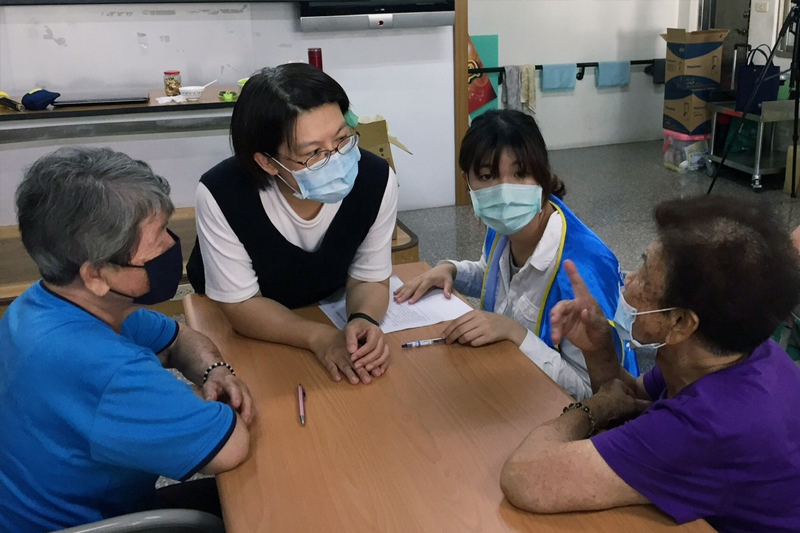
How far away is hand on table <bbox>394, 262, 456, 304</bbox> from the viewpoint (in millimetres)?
1823

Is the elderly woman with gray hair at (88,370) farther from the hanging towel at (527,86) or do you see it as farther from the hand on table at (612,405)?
the hanging towel at (527,86)

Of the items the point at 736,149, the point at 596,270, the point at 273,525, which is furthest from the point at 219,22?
→ the point at 736,149

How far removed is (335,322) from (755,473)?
999 millimetres

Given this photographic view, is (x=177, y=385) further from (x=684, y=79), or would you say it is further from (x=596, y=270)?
(x=684, y=79)

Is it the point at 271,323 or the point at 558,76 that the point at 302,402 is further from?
the point at 558,76

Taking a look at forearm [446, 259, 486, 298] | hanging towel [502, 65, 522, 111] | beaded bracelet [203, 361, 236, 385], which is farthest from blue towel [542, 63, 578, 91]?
beaded bracelet [203, 361, 236, 385]

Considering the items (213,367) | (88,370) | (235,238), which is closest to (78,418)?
(88,370)

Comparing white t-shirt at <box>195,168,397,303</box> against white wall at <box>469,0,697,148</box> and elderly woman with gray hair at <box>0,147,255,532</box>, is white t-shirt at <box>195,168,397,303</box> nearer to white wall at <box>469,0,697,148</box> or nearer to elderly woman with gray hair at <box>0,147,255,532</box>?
elderly woman with gray hair at <box>0,147,255,532</box>

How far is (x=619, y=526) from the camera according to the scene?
1000 millimetres

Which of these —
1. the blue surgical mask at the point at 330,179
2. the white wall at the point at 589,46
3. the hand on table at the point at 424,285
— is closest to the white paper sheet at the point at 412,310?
the hand on table at the point at 424,285

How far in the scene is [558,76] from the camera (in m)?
6.04

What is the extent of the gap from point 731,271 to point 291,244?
1016 mm

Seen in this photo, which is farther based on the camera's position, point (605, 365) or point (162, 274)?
point (605, 365)

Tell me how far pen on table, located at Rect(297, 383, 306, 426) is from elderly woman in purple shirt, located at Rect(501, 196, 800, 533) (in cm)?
40
